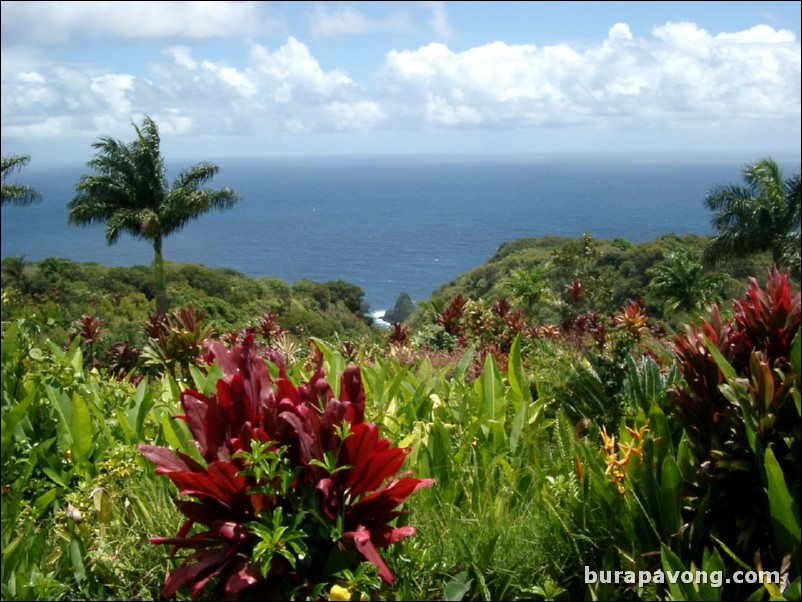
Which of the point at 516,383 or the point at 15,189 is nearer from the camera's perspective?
the point at 516,383

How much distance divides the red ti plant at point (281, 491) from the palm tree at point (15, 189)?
103 feet

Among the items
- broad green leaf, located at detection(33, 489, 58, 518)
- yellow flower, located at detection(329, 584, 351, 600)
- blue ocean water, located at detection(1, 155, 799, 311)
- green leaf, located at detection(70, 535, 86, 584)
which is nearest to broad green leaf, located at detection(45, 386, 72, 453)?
broad green leaf, located at detection(33, 489, 58, 518)

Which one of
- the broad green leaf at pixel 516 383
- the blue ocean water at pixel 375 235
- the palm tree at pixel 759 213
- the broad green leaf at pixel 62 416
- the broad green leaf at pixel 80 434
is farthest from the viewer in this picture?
the blue ocean water at pixel 375 235

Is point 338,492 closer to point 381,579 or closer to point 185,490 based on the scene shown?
point 381,579

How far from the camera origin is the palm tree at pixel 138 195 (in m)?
29.7

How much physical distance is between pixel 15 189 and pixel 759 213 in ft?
96.4

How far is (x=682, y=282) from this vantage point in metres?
26.5

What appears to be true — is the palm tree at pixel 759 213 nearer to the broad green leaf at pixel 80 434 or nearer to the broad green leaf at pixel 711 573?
the broad green leaf at pixel 711 573

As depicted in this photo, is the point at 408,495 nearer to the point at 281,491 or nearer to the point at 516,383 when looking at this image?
the point at 281,491

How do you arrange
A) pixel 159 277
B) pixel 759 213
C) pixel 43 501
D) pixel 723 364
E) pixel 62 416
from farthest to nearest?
pixel 159 277
pixel 759 213
pixel 62 416
pixel 43 501
pixel 723 364

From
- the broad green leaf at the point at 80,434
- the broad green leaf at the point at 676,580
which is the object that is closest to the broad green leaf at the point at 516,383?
the broad green leaf at the point at 676,580

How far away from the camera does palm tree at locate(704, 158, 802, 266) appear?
27.7 m

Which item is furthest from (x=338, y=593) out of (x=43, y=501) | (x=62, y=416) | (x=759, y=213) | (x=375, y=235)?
(x=375, y=235)

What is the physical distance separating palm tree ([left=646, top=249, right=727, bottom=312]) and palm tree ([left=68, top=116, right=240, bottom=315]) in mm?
18282
